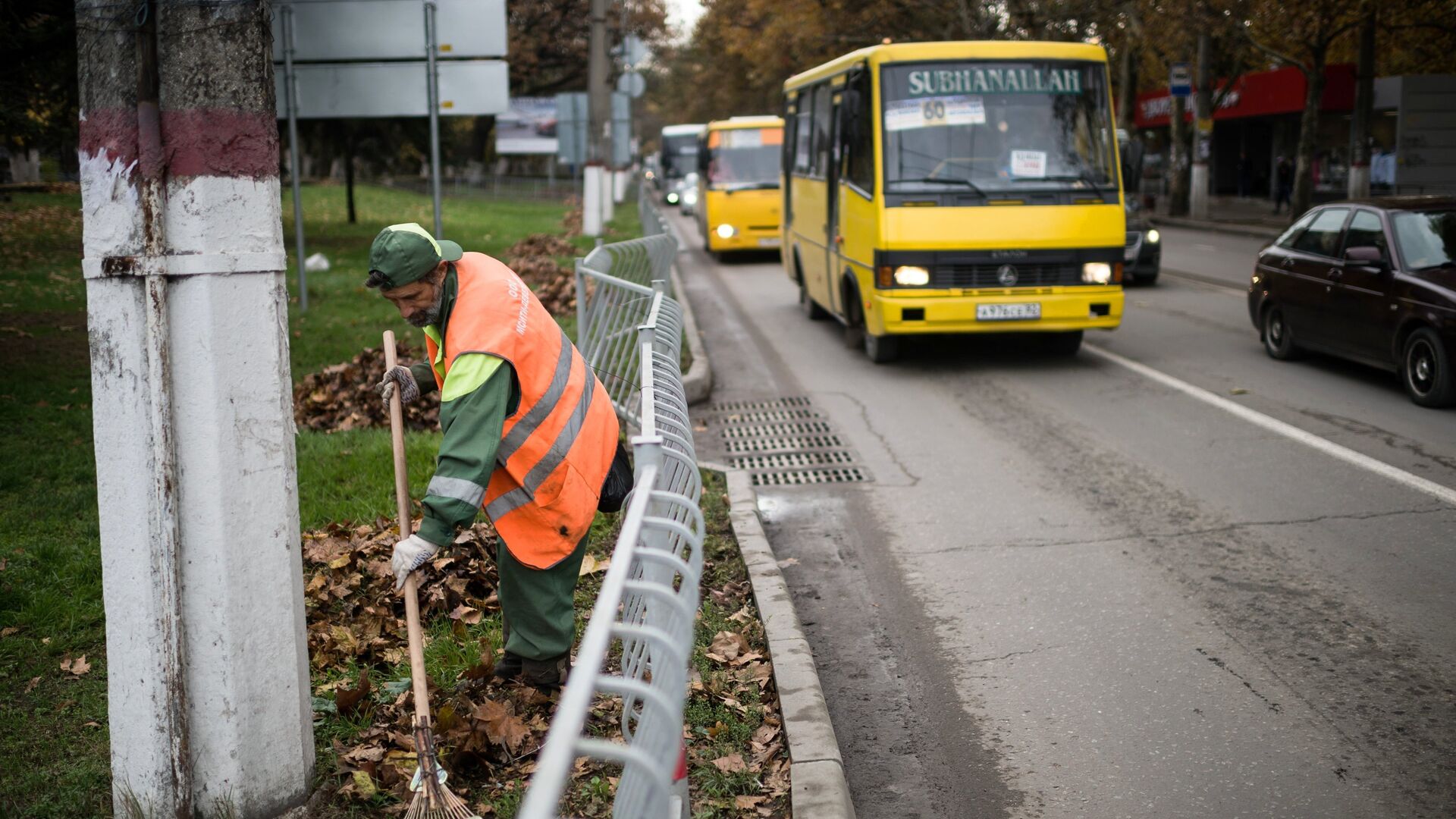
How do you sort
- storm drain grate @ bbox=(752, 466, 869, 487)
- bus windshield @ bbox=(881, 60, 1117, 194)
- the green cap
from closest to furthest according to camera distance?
the green cap
storm drain grate @ bbox=(752, 466, 869, 487)
bus windshield @ bbox=(881, 60, 1117, 194)

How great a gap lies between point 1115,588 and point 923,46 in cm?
691

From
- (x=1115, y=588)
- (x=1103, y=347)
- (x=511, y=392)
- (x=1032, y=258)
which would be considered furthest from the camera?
(x=1103, y=347)

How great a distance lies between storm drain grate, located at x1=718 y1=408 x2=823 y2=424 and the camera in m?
9.70

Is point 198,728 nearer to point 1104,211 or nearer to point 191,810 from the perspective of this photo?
point 191,810

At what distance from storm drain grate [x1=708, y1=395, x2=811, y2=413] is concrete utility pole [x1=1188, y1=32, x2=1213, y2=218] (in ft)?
75.3

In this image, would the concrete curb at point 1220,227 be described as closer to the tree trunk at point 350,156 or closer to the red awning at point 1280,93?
the red awning at point 1280,93

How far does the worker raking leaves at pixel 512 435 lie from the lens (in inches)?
147

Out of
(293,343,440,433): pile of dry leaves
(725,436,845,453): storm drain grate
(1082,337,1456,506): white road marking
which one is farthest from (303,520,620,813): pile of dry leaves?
(1082,337,1456,506): white road marking

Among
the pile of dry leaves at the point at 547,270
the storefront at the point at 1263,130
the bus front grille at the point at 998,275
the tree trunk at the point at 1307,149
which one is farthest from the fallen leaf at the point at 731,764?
the storefront at the point at 1263,130

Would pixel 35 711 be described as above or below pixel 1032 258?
below

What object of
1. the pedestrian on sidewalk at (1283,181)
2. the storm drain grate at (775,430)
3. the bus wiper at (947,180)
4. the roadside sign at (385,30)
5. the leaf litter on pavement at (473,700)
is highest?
the roadside sign at (385,30)

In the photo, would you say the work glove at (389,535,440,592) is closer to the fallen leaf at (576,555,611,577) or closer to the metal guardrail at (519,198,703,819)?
the metal guardrail at (519,198,703,819)

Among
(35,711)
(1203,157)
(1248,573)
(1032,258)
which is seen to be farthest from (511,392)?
(1203,157)

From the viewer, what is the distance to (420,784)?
12.0 feet
